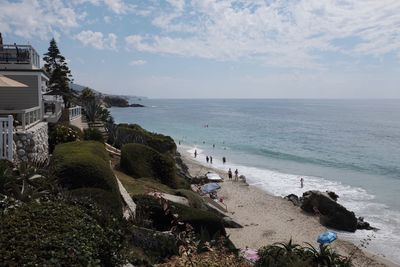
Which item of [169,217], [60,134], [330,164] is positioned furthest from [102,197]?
[330,164]

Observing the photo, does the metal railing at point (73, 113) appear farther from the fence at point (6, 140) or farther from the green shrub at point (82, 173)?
the fence at point (6, 140)

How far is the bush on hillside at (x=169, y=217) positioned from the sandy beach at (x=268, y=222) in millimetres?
2328

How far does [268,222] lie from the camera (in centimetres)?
2578

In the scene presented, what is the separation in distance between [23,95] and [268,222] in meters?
15.6

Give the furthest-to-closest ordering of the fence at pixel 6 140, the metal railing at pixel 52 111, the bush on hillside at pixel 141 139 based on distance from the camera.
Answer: the bush on hillside at pixel 141 139 < the metal railing at pixel 52 111 < the fence at pixel 6 140

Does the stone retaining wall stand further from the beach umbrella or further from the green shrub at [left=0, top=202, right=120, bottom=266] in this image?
the beach umbrella

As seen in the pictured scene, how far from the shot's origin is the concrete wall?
18562 millimetres

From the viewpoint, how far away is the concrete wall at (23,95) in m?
18.6

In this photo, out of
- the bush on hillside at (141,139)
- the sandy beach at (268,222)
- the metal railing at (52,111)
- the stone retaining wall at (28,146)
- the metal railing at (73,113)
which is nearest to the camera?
the stone retaining wall at (28,146)

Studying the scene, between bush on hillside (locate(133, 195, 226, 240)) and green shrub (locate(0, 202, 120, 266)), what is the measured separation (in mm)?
5541

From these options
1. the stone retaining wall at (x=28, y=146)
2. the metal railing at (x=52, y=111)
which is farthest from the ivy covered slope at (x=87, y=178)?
the metal railing at (x=52, y=111)

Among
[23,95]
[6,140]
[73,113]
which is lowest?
[73,113]

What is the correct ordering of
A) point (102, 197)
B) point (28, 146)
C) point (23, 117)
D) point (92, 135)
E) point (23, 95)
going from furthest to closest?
point (92, 135) → point (23, 95) → point (28, 146) → point (23, 117) → point (102, 197)

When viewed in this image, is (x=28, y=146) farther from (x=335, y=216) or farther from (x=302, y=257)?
(x=335, y=216)
